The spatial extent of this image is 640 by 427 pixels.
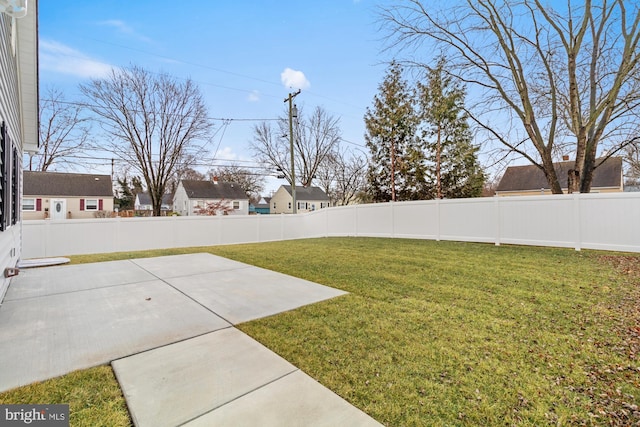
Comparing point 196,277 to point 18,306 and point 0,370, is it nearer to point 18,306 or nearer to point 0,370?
point 18,306

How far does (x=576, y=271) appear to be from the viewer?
201 inches

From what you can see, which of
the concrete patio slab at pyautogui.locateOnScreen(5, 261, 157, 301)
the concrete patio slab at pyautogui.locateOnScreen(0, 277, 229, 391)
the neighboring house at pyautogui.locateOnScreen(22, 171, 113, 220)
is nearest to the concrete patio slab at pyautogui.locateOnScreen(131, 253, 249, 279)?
the concrete patio slab at pyautogui.locateOnScreen(5, 261, 157, 301)

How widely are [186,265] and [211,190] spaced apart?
89.3ft

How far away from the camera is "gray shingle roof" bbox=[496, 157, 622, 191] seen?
21812 mm

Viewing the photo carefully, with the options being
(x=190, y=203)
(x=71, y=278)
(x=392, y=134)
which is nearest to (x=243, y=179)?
(x=190, y=203)

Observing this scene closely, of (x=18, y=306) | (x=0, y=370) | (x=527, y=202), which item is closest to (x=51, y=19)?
(x=18, y=306)

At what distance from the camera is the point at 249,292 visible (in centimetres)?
415

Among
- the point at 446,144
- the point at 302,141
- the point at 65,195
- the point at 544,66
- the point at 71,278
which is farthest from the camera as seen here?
the point at 302,141

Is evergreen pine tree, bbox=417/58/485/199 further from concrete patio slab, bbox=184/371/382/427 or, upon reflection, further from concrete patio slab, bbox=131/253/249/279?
concrete patio slab, bbox=184/371/382/427

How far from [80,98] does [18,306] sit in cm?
1477

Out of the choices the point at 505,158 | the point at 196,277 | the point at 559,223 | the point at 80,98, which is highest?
the point at 80,98

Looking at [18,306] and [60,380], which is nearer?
[60,380]

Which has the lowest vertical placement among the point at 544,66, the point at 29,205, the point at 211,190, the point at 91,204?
the point at 29,205

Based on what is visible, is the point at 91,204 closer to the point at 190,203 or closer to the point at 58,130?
the point at 190,203
